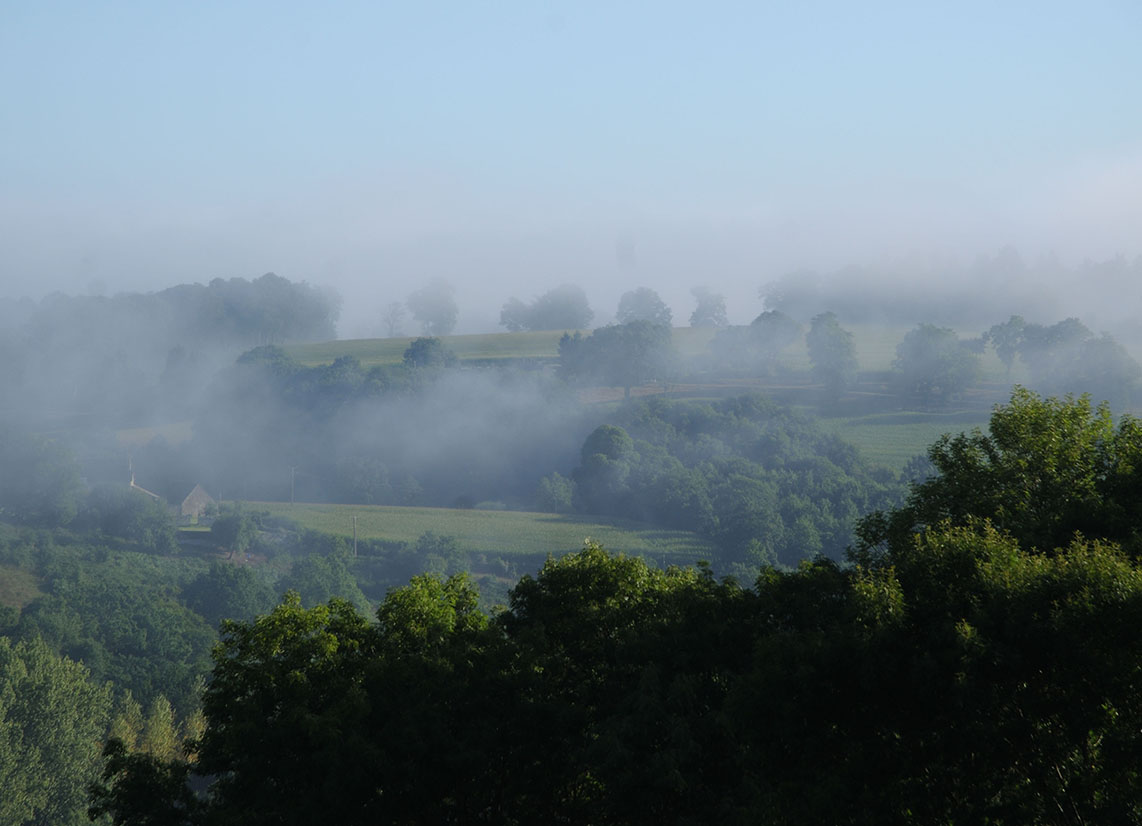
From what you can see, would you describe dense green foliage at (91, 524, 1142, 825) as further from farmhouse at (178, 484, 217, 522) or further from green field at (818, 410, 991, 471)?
green field at (818, 410, 991, 471)

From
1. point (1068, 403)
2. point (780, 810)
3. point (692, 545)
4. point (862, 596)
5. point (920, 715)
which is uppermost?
point (1068, 403)

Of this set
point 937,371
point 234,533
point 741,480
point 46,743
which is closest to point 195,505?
point 234,533

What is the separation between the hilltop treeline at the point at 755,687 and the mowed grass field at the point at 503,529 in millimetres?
102958

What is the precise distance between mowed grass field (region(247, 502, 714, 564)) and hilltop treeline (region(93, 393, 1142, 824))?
10296cm

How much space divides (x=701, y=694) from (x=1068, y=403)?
15956 mm

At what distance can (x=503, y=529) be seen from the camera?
15012 cm

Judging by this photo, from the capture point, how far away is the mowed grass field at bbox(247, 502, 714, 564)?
138750 millimetres

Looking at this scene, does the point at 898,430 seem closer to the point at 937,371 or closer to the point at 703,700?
the point at 937,371

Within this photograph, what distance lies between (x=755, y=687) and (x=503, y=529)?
132403 mm

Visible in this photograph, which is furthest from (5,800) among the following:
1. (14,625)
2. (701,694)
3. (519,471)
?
(519,471)

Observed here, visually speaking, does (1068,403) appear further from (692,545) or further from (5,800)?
(692,545)

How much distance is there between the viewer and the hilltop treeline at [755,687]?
676 inches

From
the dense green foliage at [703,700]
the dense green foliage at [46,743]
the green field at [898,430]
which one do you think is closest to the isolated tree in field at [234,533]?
the dense green foliage at [46,743]

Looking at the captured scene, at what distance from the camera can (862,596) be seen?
61.0 ft
